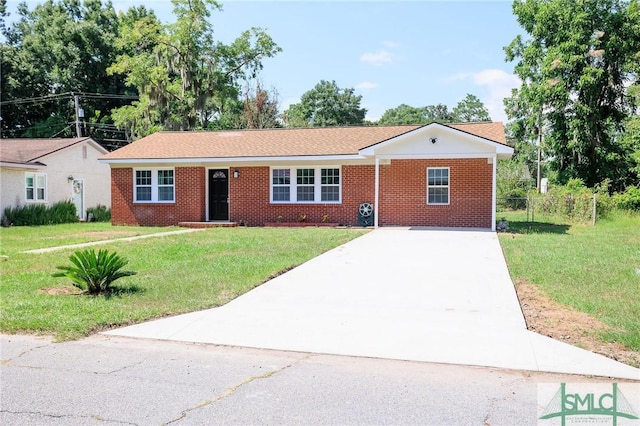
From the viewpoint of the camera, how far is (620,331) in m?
5.96

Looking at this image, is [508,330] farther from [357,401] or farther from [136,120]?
[136,120]

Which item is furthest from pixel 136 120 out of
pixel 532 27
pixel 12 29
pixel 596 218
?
pixel 596 218

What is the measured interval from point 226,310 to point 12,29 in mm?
48895

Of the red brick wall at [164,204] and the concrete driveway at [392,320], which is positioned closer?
the concrete driveway at [392,320]

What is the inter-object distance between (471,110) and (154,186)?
197ft

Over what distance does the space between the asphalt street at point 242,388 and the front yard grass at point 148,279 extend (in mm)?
1122

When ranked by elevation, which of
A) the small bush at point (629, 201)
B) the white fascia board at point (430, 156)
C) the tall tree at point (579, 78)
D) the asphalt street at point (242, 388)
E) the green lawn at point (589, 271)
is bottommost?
the asphalt street at point (242, 388)

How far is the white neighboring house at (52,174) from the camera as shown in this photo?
77.2 feet

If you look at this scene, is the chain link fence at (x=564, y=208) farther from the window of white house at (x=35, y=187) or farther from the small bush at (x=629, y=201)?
the window of white house at (x=35, y=187)

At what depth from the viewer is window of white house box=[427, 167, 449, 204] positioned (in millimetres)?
19078

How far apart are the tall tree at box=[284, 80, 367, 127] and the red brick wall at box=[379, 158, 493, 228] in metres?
42.3

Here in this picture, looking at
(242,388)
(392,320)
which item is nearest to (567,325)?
(392,320)

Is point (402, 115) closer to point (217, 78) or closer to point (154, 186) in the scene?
point (217, 78)

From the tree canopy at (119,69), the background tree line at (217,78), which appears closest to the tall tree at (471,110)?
the background tree line at (217,78)
